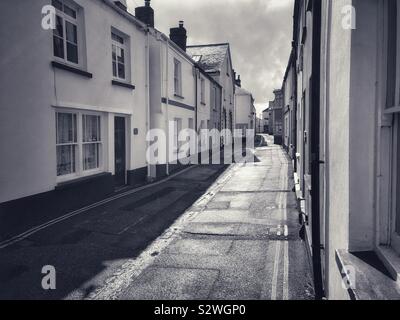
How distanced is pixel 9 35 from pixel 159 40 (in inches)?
354

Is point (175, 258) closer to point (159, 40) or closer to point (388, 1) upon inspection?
point (388, 1)

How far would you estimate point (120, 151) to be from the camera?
42.4 ft

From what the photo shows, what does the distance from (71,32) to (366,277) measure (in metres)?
9.71

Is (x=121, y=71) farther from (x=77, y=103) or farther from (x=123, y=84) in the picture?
(x=77, y=103)

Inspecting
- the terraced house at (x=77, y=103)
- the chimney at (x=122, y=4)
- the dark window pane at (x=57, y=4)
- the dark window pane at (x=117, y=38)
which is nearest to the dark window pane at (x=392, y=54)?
the terraced house at (x=77, y=103)

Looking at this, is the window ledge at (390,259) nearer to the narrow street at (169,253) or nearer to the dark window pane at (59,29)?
the narrow street at (169,253)

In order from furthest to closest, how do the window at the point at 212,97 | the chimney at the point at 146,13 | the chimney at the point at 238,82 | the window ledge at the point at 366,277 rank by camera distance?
A: the chimney at the point at 238,82, the window at the point at 212,97, the chimney at the point at 146,13, the window ledge at the point at 366,277

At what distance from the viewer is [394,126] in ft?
8.39

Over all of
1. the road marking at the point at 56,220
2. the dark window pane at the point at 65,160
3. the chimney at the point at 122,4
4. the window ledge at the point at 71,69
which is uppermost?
the chimney at the point at 122,4

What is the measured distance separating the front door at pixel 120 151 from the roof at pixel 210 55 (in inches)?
784

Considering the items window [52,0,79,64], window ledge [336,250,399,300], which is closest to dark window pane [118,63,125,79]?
window [52,0,79,64]

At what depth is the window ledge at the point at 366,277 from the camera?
2.28m

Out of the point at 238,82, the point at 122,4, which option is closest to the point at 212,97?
the point at 122,4

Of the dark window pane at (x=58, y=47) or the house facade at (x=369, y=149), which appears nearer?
the house facade at (x=369, y=149)
